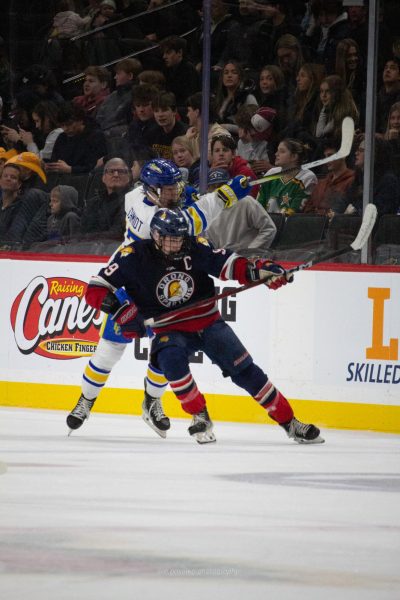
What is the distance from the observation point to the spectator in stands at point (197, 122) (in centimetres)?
668

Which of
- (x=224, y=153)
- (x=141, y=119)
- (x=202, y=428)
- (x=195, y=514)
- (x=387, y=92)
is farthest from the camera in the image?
(x=141, y=119)

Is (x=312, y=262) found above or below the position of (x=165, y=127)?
below

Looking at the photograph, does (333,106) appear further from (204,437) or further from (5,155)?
(5,155)

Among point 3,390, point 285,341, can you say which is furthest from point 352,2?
point 3,390

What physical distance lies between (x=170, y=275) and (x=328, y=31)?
193 centimetres

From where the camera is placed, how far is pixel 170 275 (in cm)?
552

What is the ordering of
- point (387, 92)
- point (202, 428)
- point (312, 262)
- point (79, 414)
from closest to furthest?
1. point (202, 428)
2. point (312, 262)
3. point (79, 414)
4. point (387, 92)

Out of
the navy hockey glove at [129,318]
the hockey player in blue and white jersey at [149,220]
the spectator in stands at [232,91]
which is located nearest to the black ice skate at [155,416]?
the hockey player in blue and white jersey at [149,220]

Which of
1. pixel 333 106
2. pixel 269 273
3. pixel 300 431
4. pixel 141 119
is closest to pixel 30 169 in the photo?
pixel 141 119

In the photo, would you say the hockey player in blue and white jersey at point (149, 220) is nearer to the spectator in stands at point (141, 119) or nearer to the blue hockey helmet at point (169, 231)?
the blue hockey helmet at point (169, 231)

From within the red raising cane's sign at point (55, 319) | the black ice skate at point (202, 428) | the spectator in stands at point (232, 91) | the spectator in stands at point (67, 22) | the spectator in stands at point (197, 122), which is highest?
the spectator in stands at point (67, 22)

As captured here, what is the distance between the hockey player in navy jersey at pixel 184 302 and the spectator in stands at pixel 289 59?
1404 mm

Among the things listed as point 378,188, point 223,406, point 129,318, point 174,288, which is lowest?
point 223,406

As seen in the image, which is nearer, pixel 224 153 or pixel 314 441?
pixel 314 441
